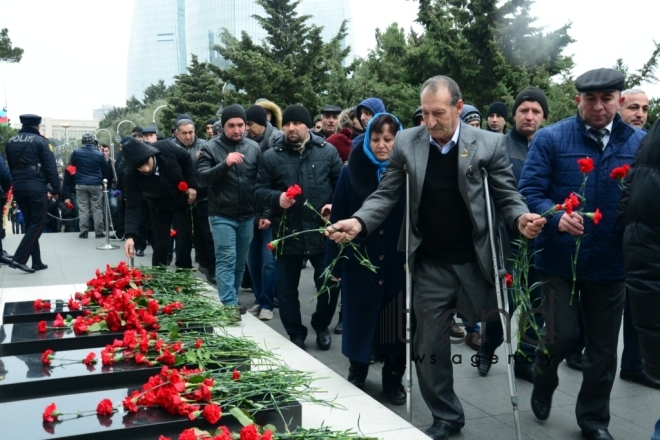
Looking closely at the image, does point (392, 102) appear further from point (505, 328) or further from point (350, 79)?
point (505, 328)

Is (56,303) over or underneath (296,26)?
underneath

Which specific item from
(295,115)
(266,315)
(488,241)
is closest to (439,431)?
(488,241)

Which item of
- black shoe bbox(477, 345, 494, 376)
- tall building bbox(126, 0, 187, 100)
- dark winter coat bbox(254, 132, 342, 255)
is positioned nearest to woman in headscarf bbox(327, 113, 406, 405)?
black shoe bbox(477, 345, 494, 376)

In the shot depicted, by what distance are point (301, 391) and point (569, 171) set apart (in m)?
2.20

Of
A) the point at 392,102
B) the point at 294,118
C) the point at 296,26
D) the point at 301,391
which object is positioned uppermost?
the point at 296,26

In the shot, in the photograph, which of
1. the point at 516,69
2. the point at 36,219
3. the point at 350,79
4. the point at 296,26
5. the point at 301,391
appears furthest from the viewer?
the point at 296,26

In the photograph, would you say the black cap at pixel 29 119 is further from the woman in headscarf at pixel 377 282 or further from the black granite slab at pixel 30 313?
the woman in headscarf at pixel 377 282

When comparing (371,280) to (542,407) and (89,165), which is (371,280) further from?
(89,165)

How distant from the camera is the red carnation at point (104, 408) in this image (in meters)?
3.40

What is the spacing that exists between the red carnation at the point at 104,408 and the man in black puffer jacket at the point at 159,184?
12.1 feet

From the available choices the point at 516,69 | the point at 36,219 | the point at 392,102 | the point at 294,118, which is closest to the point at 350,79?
the point at 392,102

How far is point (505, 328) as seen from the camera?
161 inches

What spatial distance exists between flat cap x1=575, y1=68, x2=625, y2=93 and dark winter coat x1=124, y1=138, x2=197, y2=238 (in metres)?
4.54

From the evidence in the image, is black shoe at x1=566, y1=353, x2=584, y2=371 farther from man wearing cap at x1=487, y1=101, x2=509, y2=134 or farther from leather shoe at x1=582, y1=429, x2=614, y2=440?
man wearing cap at x1=487, y1=101, x2=509, y2=134
